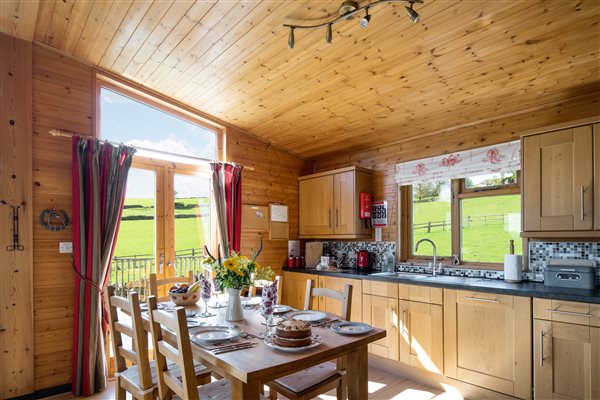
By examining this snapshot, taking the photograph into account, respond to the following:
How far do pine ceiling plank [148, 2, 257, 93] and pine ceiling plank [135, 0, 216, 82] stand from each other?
38 mm

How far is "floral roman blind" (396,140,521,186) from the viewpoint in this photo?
3.10 metres

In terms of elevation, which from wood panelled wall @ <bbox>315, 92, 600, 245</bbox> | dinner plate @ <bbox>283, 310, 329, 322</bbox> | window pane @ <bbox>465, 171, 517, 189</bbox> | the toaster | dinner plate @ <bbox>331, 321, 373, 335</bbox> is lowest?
dinner plate @ <bbox>283, 310, 329, 322</bbox>

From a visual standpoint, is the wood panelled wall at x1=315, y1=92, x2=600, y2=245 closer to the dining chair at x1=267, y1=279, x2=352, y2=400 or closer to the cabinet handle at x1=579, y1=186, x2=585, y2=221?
the cabinet handle at x1=579, y1=186, x2=585, y2=221

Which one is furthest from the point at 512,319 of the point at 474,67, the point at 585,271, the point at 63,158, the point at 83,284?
the point at 63,158

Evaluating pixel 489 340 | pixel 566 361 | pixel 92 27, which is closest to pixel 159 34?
pixel 92 27

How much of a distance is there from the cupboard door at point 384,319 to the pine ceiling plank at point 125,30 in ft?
9.95

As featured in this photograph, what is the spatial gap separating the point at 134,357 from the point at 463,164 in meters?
3.12

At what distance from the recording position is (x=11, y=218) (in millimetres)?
2811

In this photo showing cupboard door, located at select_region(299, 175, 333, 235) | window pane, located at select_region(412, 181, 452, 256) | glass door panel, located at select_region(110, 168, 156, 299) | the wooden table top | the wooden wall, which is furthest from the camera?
cupboard door, located at select_region(299, 175, 333, 235)

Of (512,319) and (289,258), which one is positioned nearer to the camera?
(512,319)

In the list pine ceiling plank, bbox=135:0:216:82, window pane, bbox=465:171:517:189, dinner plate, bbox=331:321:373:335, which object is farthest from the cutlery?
window pane, bbox=465:171:517:189

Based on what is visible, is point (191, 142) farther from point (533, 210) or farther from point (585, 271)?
point (585, 271)

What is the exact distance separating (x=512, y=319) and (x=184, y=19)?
3.15 m

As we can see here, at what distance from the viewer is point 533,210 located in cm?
271
